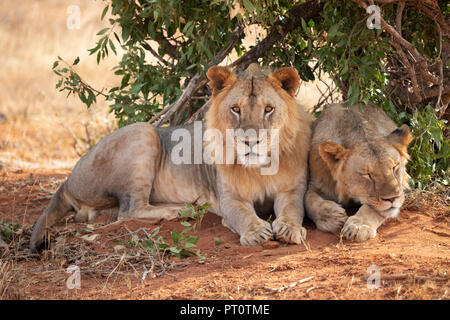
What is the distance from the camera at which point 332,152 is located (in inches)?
173

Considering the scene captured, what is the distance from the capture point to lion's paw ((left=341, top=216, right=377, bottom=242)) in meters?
4.05

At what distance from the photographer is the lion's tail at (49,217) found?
448cm

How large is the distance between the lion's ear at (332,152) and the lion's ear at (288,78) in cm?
56

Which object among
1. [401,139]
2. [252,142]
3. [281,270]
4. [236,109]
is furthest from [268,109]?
[281,270]

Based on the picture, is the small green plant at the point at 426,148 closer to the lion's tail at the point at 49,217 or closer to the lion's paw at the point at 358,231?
the lion's paw at the point at 358,231

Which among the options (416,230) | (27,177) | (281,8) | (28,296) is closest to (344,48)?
(281,8)

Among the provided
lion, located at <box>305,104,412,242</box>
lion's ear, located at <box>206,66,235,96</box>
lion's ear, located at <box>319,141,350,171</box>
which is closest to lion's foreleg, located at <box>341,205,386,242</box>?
lion, located at <box>305,104,412,242</box>

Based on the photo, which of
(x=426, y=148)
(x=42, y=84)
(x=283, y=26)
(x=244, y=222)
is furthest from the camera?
(x=42, y=84)

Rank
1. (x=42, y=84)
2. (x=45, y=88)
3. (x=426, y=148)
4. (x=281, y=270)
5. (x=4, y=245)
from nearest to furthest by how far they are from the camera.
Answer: (x=281, y=270), (x=4, y=245), (x=426, y=148), (x=45, y=88), (x=42, y=84)

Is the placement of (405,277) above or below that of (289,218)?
below

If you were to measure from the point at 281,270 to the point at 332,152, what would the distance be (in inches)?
49.2

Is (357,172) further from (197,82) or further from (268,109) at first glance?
(197,82)

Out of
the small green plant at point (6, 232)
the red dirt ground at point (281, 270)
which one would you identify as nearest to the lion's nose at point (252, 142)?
the red dirt ground at point (281, 270)

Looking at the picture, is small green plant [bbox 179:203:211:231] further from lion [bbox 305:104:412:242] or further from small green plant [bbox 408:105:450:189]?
small green plant [bbox 408:105:450:189]
